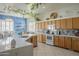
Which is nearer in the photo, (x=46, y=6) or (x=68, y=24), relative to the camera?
(x=46, y=6)


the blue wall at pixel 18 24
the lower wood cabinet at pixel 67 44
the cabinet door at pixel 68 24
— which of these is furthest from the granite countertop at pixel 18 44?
the cabinet door at pixel 68 24

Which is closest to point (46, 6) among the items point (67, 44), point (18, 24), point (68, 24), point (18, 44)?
point (18, 24)

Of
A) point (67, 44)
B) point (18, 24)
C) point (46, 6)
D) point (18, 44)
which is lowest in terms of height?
point (67, 44)

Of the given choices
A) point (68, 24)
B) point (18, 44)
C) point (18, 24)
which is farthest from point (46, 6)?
point (68, 24)

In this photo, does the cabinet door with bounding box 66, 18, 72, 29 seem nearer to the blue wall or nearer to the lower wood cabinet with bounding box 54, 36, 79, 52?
the lower wood cabinet with bounding box 54, 36, 79, 52

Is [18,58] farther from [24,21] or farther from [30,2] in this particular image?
[30,2]

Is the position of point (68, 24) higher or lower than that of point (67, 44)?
higher

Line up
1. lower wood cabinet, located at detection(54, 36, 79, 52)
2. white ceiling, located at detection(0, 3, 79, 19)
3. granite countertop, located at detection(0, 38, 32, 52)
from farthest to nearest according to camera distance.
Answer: lower wood cabinet, located at detection(54, 36, 79, 52)
white ceiling, located at detection(0, 3, 79, 19)
granite countertop, located at detection(0, 38, 32, 52)

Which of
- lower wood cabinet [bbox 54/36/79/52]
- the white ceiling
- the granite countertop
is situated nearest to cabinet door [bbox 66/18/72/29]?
lower wood cabinet [bbox 54/36/79/52]

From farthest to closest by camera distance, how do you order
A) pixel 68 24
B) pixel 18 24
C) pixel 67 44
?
pixel 68 24 < pixel 67 44 < pixel 18 24

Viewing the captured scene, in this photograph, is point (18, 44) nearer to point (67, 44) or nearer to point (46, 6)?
point (46, 6)

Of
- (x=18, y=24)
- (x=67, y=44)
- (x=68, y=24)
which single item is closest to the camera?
(x=18, y=24)

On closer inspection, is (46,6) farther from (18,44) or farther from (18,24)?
(18,44)

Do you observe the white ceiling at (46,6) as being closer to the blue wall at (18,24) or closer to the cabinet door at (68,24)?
the blue wall at (18,24)
